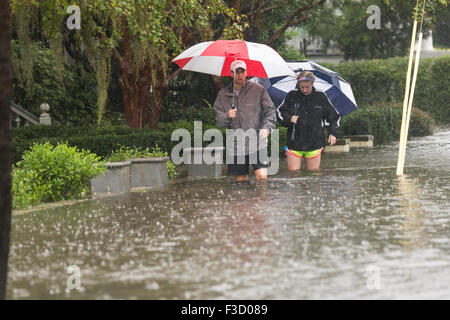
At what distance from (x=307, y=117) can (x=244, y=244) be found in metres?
5.62

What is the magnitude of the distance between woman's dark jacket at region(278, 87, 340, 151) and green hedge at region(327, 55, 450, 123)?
1872 cm

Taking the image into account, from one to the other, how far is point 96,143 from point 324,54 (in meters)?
45.2

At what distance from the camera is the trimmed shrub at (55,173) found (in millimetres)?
12180

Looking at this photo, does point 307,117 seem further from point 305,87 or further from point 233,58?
point 233,58

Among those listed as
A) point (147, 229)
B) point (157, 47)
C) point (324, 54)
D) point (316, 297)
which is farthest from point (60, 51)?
point (324, 54)

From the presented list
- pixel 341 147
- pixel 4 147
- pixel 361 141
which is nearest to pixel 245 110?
pixel 4 147

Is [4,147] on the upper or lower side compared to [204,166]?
upper

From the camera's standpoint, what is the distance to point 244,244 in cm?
836

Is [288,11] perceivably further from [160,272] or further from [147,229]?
[160,272]

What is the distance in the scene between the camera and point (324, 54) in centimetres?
5969

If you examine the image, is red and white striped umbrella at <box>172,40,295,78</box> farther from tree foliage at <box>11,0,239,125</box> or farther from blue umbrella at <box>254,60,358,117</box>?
blue umbrella at <box>254,60,358,117</box>

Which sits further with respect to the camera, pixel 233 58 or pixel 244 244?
pixel 233 58

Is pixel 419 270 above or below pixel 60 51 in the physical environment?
below

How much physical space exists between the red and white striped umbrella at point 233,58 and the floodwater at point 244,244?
178cm
